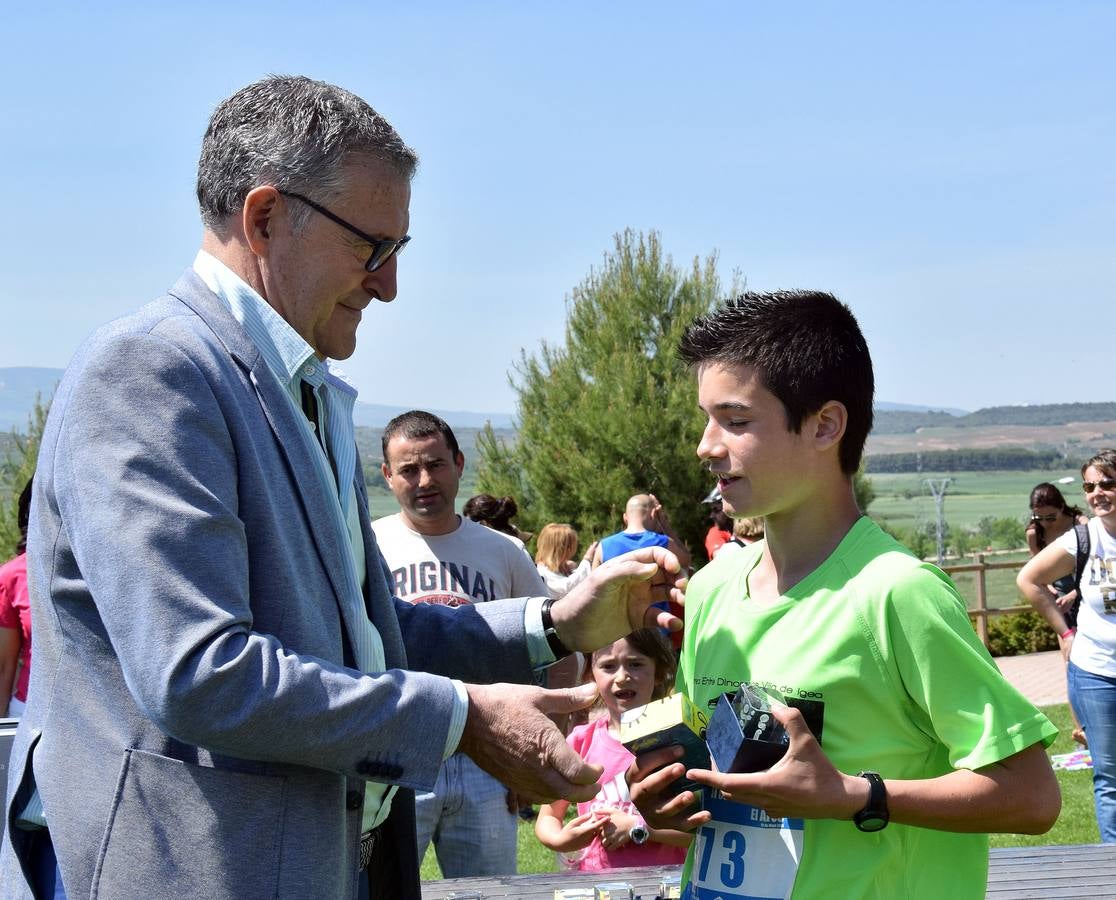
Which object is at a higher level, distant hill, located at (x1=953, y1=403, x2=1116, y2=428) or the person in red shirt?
distant hill, located at (x1=953, y1=403, x2=1116, y2=428)

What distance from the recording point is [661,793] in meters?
2.30

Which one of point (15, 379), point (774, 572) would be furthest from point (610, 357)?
point (15, 379)

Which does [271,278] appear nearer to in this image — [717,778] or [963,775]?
[717,778]

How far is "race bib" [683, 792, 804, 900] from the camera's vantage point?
A: 2.18 meters

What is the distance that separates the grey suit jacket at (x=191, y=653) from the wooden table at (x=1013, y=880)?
1356 mm

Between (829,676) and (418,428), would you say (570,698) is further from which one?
(418,428)

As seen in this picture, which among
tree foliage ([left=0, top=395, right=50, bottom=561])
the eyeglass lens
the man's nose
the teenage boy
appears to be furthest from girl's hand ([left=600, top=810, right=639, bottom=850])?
tree foliage ([left=0, top=395, right=50, bottom=561])

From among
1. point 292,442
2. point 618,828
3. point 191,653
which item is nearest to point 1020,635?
point 618,828

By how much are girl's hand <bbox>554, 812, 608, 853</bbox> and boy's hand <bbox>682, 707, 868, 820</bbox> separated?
2.36 meters

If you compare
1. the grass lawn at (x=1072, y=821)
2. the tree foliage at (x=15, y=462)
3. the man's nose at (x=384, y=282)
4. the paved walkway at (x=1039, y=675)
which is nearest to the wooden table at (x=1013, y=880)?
the man's nose at (x=384, y=282)

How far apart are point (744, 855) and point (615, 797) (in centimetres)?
230

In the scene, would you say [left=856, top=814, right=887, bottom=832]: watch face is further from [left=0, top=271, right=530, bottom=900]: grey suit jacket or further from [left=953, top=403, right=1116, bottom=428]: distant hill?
[left=953, top=403, right=1116, bottom=428]: distant hill

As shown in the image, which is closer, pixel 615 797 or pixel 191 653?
pixel 191 653

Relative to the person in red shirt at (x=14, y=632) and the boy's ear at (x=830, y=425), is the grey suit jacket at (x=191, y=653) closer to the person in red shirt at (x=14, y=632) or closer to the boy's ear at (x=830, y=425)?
the boy's ear at (x=830, y=425)
